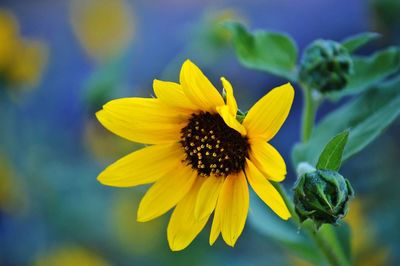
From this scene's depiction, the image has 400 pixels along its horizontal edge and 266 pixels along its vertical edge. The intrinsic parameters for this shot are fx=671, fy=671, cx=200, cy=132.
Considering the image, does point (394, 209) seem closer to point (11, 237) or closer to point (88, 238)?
point (88, 238)

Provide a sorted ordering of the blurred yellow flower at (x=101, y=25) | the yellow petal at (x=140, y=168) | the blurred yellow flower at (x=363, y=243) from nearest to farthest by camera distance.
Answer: the yellow petal at (x=140, y=168), the blurred yellow flower at (x=363, y=243), the blurred yellow flower at (x=101, y=25)

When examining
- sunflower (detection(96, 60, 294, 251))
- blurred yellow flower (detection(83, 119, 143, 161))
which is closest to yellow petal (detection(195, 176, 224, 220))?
sunflower (detection(96, 60, 294, 251))

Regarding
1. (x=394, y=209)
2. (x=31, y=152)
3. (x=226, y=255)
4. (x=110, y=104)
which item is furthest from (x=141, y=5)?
(x=110, y=104)

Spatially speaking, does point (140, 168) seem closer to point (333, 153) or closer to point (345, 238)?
point (333, 153)

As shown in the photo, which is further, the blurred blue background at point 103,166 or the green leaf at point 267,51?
the blurred blue background at point 103,166

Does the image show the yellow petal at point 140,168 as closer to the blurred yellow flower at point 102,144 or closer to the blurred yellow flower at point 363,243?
the blurred yellow flower at point 363,243

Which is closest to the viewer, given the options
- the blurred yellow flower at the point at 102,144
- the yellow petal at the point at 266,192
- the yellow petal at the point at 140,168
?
the yellow petal at the point at 266,192

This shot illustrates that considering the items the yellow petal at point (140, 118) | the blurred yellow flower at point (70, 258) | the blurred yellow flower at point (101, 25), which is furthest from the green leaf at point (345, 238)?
the blurred yellow flower at point (101, 25)

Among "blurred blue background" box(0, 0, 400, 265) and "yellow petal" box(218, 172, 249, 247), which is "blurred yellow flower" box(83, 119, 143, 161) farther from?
"yellow petal" box(218, 172, 249, 247)
